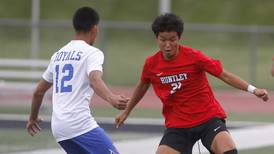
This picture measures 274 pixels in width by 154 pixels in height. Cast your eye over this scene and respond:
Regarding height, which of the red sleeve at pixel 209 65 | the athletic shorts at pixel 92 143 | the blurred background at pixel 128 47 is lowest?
the blurred background at pixel 128 47

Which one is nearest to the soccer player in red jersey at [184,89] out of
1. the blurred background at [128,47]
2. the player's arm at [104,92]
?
the player's arm at [104,92]

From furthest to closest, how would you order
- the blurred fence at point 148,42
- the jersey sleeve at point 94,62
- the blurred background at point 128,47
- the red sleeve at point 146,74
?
the blurred fence at point 148,42
the blurred background at point 128,47
the red sleeve at point 146,74
the jersey sleeve at point 94,62

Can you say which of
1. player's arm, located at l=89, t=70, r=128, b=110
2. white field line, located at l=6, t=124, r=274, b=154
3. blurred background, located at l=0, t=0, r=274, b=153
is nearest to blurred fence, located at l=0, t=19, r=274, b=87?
blurred background, located at l=0, t=0, r=274, b=153

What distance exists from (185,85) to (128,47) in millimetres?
18367

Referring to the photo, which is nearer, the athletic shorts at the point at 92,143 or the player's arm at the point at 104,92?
the player's arm at the point at 104,92

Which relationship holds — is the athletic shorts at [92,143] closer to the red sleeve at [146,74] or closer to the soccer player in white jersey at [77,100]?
the soccer player in white jersey at [77,100]

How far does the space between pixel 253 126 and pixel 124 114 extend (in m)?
6.78

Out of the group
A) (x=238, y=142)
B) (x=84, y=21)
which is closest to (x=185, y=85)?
(x=84, y=21)

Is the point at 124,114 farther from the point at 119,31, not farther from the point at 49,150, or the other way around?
the point at 119,31

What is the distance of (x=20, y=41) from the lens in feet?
76.1

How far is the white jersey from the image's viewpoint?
7184mm

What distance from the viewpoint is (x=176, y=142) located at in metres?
8.10

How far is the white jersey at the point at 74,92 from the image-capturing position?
718 centimetres

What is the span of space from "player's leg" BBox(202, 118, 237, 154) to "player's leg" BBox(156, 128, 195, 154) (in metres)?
0.15
